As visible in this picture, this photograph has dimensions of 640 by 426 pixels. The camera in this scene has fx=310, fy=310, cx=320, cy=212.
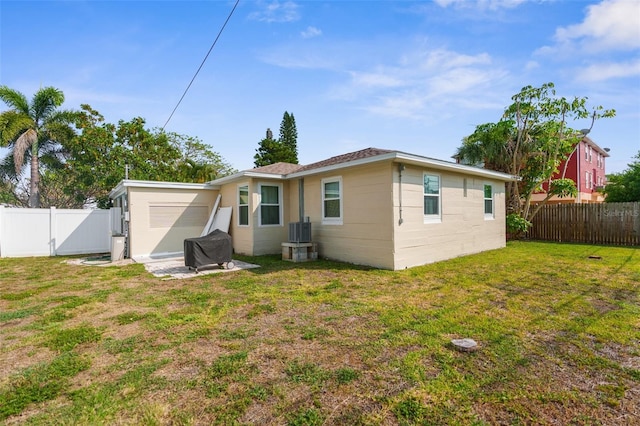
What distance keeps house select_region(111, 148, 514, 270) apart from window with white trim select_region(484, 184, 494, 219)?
3 cm

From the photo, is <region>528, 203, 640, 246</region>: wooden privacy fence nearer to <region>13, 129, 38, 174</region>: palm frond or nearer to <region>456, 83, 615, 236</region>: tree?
<region>456, 83, 615, 236</region>: tree

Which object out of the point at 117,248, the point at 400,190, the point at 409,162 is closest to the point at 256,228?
the point at 117,248

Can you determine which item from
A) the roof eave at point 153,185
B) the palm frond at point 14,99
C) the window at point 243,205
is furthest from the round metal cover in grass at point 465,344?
the palm frond at point 14,99

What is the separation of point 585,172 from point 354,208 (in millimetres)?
21958

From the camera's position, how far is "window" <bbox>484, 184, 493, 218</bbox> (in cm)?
1028

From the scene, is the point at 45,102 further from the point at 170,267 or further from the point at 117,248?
the point at 170,267

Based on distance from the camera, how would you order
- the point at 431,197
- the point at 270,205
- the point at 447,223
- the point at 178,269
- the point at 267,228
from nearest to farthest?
the point at 178,269 < the point at 431,197 < the point at 447,223 < the point at 267,228 < the point at 270,205

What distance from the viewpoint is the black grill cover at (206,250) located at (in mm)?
7008

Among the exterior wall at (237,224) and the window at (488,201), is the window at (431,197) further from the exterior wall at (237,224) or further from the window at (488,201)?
the exterior wall at (237,224)

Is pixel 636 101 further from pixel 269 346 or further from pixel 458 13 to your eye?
pixel 269 346

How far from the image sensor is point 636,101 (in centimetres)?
1059

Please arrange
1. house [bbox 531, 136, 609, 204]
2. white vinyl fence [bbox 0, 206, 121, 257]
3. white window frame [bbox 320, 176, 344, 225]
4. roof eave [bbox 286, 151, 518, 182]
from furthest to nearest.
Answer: house [bbox 531, 136, 609, 204], white vinyl fence [bbox 0, 206, 121, 257], white window frame [bbox 320, 176, 344, 225], roof eave [bbox 286, 151, 518, 182]

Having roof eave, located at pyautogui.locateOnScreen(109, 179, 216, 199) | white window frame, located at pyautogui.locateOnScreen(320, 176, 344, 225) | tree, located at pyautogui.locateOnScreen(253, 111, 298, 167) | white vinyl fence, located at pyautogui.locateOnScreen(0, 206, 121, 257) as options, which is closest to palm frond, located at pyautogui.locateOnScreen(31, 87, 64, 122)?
white vinyl fence, located at pyautogui.locateOnScreen(0, 206, 121, 257)

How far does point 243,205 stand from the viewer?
32.7 feet
